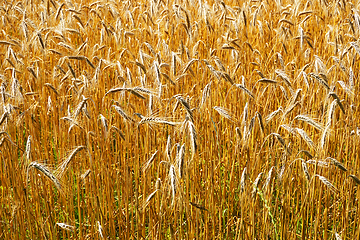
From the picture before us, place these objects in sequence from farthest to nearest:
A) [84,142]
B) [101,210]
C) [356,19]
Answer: [356,19] < [84,142] < [101,210]

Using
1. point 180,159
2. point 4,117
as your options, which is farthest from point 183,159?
point 4,117

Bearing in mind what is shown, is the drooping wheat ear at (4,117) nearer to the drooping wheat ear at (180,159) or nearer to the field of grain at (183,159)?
the field of grain at (183,159)

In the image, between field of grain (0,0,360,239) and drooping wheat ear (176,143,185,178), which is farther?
field of grain (0,0,360,239)

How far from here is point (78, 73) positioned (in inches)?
119

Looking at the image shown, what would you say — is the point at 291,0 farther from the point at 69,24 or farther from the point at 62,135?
the point at 62,135

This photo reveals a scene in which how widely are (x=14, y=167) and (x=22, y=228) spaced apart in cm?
25

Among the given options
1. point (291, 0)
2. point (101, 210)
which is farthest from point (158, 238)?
point (291, 0)

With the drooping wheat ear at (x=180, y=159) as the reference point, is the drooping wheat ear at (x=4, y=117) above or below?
above

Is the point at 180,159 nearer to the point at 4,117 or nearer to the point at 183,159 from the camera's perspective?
the point at 183,159

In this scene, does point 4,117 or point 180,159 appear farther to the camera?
point 4,117

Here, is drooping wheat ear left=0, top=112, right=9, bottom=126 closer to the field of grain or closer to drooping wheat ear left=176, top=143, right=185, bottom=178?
the field of grain

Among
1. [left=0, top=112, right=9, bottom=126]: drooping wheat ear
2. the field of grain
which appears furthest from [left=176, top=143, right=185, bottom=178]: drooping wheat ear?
[left=0, top=112, right=9, bottom=126]: drooping wheat ear

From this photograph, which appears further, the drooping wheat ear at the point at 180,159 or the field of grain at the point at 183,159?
the field of grain at the point at 183,159

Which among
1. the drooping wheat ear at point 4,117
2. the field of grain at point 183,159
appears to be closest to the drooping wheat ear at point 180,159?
the field of grain at point 183,159
